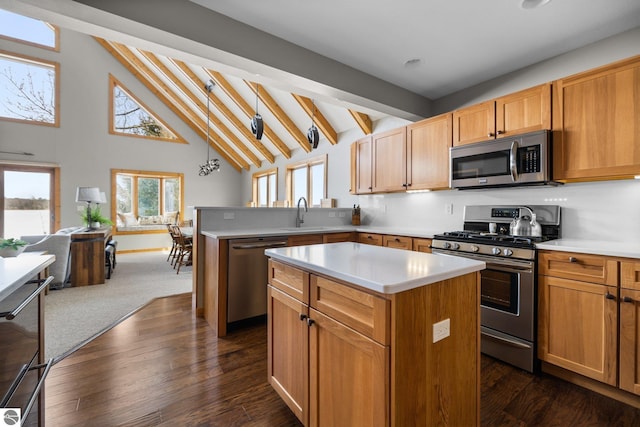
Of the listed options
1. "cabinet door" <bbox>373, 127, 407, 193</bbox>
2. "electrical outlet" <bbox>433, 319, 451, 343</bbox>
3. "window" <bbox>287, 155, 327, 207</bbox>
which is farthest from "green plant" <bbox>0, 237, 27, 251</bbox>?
"window" <bbox>287, 155, 327, 207</bbox>

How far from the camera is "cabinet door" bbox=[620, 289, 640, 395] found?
5.63 ft

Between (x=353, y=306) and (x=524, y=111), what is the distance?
8.29 feet

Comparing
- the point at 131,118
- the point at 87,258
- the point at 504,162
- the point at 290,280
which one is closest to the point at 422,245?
the point at 504,162

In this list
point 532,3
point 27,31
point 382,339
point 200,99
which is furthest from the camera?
point 200,99

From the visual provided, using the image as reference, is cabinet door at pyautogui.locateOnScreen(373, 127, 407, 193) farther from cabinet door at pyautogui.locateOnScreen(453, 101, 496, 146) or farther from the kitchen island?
the kitchen island

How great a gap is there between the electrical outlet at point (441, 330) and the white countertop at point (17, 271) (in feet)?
4.73

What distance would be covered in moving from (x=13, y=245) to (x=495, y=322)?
3.26 meters

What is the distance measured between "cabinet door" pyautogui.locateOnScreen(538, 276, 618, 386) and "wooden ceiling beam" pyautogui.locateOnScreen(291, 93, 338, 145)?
13.3ft

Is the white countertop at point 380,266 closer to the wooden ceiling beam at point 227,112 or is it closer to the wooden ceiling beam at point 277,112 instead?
the wooden ceiling beam at point 277,112

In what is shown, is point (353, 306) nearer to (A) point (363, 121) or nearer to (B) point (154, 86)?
(A) point (363, 121)

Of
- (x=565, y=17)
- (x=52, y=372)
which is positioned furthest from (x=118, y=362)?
(x=565, y=17)

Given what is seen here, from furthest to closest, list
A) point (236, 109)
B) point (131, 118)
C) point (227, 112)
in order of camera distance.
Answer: point (131, 118), point (227, 112), point (236, 109)

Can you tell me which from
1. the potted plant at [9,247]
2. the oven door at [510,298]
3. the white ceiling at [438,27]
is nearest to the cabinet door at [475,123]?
the white ceiling at [438,27]

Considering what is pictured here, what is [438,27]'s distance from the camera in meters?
2.32
